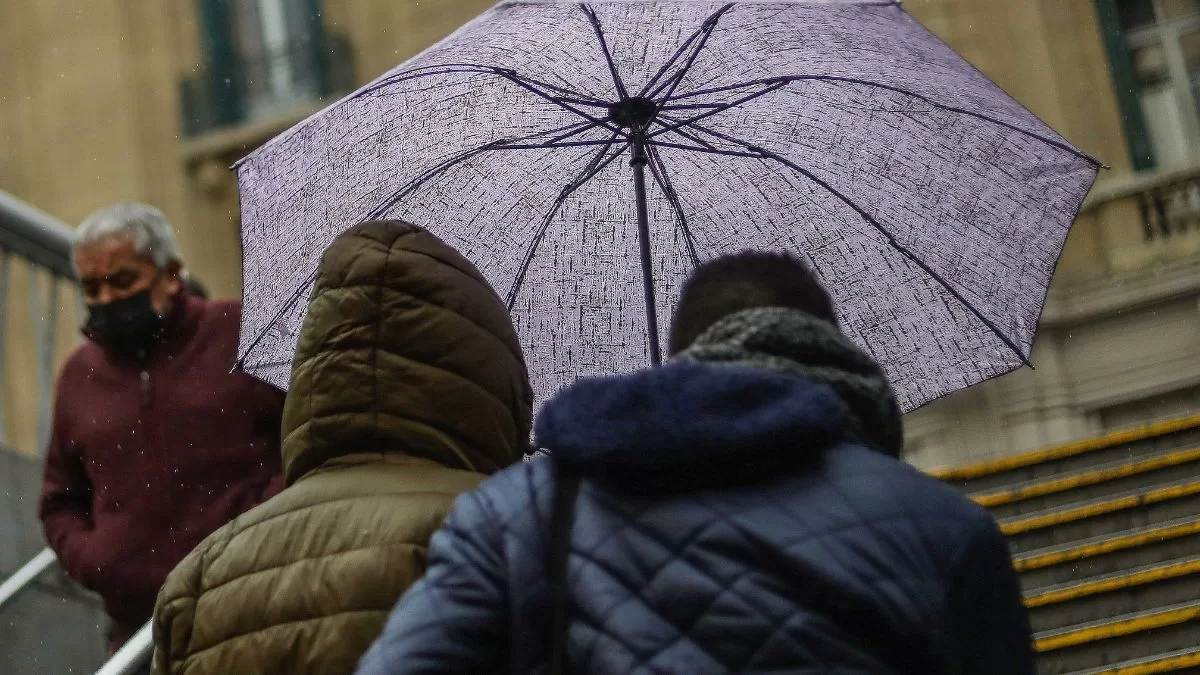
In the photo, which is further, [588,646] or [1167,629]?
[1167,629]

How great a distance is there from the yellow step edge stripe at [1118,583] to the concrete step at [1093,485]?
0.69m

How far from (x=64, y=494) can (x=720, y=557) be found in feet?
11.0

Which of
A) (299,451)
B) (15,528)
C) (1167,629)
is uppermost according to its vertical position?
(299,451)

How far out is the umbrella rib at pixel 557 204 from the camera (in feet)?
15.1

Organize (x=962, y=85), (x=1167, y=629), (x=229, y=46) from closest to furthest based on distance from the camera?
(x=962, y=85) → (x=1167, y=629) → (x=229, y=46)

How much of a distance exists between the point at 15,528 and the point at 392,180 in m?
3.60

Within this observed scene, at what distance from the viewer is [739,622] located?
7.13 feet

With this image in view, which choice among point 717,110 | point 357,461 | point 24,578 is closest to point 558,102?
point 717,110

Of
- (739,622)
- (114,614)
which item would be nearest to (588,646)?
(739,622)

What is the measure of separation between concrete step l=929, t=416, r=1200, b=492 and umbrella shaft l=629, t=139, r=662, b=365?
3439 mm

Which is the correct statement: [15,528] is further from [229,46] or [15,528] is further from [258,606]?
[229,46]

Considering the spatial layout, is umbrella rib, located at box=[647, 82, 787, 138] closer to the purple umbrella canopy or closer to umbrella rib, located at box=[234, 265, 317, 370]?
the purple umbrella canopy

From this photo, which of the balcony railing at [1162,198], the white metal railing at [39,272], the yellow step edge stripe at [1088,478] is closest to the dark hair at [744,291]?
the yellow step edge stripe at [1088,478]

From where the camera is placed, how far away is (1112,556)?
22.3 feet
